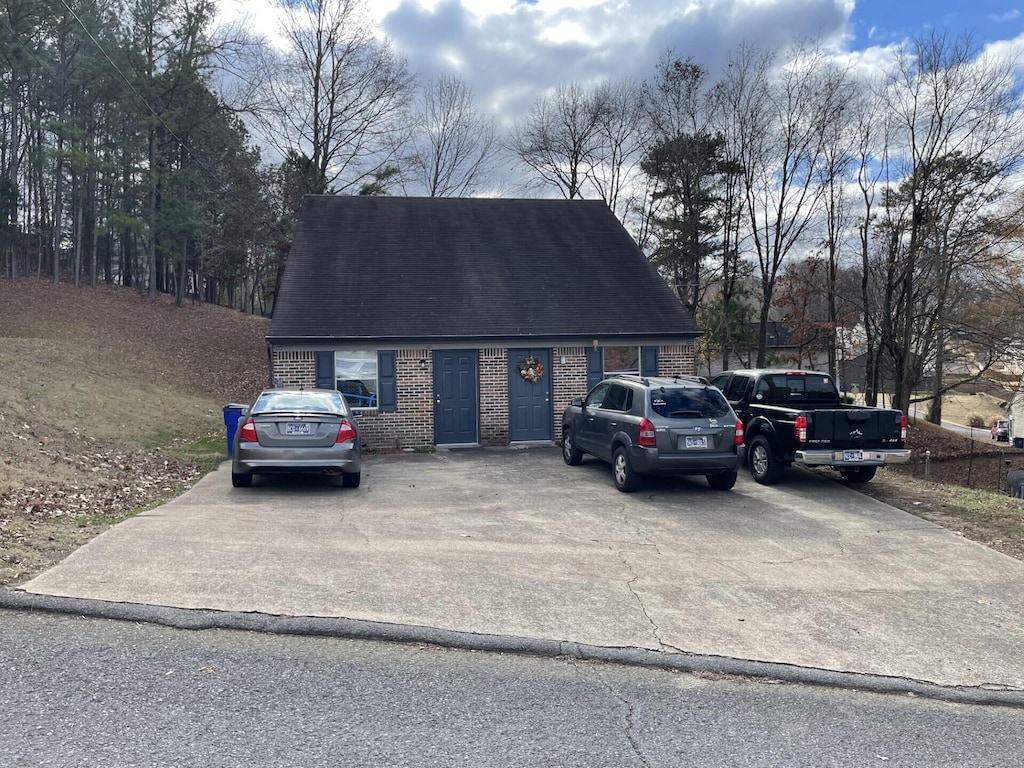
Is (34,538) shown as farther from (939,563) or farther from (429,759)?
(939,563)

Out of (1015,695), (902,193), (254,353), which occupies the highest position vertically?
(902,193)

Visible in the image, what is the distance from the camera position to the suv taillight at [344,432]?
416 inches

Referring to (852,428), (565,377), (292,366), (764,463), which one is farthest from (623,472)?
(292,366)

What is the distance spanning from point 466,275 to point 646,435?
29.7 ft

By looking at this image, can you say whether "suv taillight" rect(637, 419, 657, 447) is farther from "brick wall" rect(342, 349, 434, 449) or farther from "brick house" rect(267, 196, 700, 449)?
"brick wall" rect(342, 349, 434, 449)

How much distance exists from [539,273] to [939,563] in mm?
12679

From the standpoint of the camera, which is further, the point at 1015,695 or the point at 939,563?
the point at 939,563

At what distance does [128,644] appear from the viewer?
4.86m

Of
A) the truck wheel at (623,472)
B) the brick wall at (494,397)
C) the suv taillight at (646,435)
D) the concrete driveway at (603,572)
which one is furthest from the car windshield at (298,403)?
the brick wall at (494,397)

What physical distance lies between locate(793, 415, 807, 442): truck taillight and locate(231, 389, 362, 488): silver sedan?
6165 mm

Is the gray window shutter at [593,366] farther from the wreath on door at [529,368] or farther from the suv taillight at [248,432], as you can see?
the suv taillight at [248,432]

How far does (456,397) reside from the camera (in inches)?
667

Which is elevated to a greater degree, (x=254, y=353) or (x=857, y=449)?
(x=254, y=353)

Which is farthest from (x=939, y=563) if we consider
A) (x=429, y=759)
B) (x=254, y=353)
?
(x=254, y=353)
